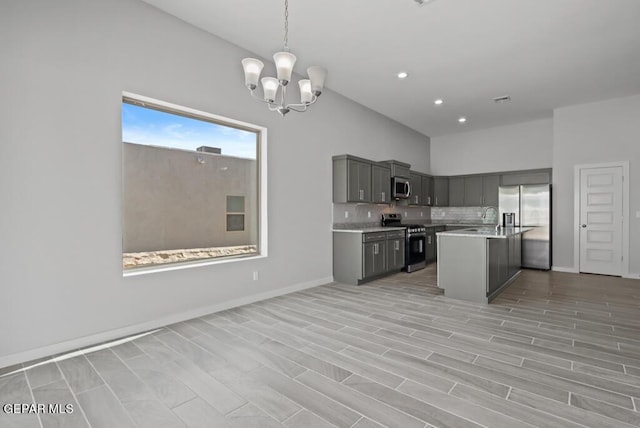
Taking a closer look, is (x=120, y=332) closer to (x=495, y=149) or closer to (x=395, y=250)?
(x=395, y=250)

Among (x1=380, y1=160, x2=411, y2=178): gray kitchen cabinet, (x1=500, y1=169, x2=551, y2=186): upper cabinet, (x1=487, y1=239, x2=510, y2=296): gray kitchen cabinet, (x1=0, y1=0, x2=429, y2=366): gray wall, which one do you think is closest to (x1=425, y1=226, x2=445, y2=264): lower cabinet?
(x1=380, y1=160, x2=411, y2=178): gray kitchen cabinet

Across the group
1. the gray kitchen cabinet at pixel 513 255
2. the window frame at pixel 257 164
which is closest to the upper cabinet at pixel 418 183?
the window frame at pixel 257 164

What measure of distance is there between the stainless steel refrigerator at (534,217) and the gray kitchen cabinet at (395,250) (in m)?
2.63

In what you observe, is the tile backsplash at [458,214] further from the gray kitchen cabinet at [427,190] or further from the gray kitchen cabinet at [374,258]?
the gray kitchen cabinet at [374,258]

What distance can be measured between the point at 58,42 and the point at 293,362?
328 centimetres

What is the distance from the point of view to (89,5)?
289 cm

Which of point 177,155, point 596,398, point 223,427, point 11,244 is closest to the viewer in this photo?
point 223,427

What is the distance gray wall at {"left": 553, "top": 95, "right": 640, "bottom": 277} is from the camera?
5.86 m

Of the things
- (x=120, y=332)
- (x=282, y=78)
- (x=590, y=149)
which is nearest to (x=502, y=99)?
(x=590, y=149)

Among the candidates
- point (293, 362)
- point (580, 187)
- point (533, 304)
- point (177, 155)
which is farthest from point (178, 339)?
point (580, 187)

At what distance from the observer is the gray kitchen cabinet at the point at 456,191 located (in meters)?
8.23

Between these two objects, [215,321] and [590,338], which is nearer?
[590,338]

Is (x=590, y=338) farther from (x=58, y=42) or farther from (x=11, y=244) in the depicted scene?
(x=58, y=42)

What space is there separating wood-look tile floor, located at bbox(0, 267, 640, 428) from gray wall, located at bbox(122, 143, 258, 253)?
95cm
